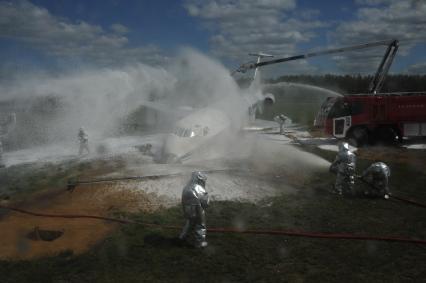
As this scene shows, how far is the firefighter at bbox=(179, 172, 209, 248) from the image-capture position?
9633mm

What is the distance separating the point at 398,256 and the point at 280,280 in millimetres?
3250

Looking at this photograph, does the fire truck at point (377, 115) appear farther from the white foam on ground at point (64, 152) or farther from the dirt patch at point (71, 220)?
the dirt patch at point (71, 220)

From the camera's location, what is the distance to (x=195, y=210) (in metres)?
9.63

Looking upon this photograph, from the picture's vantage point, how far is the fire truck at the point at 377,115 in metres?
24.3

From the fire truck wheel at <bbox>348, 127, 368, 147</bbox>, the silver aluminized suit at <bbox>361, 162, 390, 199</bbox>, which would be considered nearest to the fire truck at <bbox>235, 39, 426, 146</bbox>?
the fire truck wheel at <bbox>348, 127, 368, 147</bbox>

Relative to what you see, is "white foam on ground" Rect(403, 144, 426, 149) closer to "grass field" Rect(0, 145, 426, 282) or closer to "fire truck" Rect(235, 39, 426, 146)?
"fire truck" Rect(235, 39, 426, 146)

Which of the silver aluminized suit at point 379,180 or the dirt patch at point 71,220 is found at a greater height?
the silver aluminized suit at point 379,180

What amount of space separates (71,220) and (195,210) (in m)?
4.99

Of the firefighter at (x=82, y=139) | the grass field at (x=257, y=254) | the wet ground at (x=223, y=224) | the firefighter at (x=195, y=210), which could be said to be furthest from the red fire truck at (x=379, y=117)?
the firefighter at (x=195, y=210)

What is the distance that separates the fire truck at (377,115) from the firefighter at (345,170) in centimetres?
1170

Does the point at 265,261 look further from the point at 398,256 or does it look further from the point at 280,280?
the point at 398,256

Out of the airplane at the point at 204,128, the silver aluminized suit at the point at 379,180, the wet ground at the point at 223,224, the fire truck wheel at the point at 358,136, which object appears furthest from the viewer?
the fire truck wheel at the point at 358,136

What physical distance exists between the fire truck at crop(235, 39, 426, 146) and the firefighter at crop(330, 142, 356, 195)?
11704 millimetres

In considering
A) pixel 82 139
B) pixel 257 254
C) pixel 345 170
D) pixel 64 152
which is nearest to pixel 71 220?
pixel 257 254
